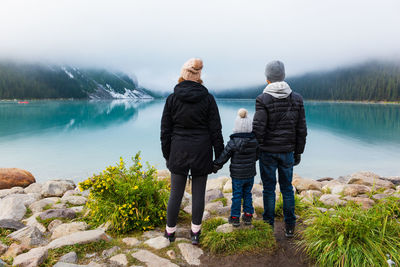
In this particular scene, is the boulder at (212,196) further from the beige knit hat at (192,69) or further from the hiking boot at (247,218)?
the beige knit hat at (192,69)

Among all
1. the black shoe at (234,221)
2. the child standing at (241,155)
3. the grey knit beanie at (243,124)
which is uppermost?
the grey knit beanie at (243,124)

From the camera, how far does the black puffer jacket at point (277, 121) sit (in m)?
4.34

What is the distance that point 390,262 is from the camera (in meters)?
3.45

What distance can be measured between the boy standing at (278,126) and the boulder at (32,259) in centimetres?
361

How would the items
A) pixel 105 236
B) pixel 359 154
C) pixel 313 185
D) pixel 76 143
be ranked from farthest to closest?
pixel 76 143 → pixel 359 154 → pixel 313 185 → pixel 105 236

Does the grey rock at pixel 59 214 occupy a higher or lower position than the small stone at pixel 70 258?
lower

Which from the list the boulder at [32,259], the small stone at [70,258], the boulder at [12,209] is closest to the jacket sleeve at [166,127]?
the small stone at [70,258]

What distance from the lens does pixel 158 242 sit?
14.8ft

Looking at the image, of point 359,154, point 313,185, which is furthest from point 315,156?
point 313,185

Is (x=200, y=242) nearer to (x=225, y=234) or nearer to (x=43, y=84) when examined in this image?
(x=225, y=234)

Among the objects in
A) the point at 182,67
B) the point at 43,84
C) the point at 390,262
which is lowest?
the point at 390,262

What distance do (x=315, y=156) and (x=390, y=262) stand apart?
22466 mm

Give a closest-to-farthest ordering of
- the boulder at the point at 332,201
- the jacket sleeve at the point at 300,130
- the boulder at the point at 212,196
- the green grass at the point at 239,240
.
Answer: the green grass at the point at 239,240 < the jacket sleeve at the point at 300,130 < the boulder at the point at 332,201 < the boulder at the point at 212,196

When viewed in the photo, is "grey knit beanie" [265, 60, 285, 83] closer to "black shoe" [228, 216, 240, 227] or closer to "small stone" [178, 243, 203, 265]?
"black shoe" [228, 216, 240, 227]
